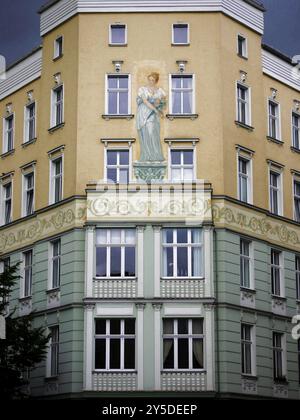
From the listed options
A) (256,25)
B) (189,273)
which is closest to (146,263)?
(189,273)

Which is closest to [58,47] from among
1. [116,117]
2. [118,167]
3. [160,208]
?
[116,117]

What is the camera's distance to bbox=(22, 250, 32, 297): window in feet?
165

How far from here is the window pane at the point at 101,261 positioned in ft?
150

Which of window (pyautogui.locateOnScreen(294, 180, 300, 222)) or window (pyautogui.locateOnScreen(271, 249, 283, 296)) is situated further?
window (pyautogui.locateOnScreen(294, 180, 300, 222))

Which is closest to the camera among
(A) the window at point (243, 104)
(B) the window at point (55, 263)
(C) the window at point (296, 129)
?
(B) the window at point (55, 263)

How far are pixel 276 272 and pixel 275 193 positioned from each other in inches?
158

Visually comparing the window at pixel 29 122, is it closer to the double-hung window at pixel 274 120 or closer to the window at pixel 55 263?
the window at pixel 55 263

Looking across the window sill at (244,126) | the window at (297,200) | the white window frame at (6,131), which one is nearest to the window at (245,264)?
the window at (297,200)

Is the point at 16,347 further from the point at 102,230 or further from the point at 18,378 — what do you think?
the point at 102,230

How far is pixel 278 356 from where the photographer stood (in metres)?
48.8

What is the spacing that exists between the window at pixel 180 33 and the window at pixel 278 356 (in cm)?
1462

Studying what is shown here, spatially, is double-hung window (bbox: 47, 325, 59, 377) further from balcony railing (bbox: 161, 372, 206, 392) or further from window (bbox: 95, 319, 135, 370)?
balcony railing (bbox: 161, 372, 206, 392)

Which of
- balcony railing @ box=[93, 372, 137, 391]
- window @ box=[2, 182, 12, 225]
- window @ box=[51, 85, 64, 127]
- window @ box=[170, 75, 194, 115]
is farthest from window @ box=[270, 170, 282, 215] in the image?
window @ box=[2, 182, 12, 225]

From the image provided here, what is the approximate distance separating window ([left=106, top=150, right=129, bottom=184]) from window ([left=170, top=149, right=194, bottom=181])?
2131 millimetres
